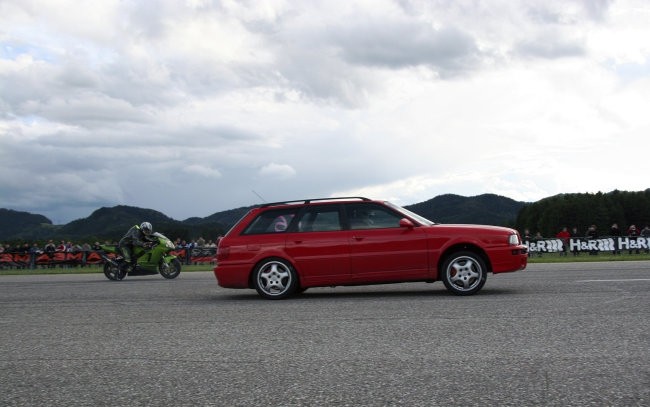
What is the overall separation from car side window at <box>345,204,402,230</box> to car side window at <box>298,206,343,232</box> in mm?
222

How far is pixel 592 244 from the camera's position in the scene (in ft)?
110

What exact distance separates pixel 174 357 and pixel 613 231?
32.9m

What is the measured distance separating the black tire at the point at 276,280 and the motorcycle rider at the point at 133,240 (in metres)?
10.6

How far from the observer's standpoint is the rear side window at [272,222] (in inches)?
457

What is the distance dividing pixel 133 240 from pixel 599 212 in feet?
361

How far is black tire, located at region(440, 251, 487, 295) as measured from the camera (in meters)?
10.7

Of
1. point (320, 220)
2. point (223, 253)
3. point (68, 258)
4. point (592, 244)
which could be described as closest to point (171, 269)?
point (223, 253)

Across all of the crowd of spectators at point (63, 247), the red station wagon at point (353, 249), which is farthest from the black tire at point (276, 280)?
the crowd of spectators at point (63, 247)

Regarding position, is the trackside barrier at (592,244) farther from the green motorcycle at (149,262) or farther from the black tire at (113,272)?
the black tire at (113,272)

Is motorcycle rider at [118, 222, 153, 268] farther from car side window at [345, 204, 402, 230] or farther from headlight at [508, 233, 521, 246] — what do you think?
headlight at [508, 233, 521, 246]

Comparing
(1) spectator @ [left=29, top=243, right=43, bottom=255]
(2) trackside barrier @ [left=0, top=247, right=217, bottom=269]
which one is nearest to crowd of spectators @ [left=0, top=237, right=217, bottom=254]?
(1) spectator @ [left=29, top=243, right=43, bottom=255]

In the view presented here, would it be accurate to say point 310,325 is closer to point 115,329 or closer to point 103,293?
point 115,329

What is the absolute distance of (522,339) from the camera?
6508 millimetres

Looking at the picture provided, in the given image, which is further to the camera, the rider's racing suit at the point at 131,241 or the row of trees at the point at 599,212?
the row of trees at the point at 599,212
